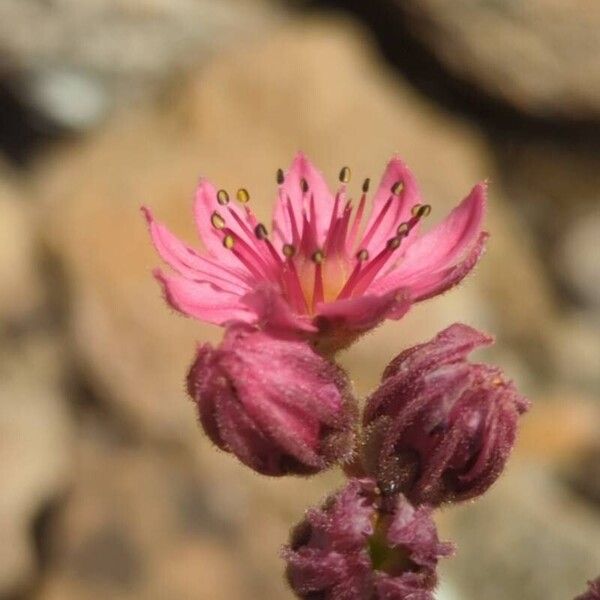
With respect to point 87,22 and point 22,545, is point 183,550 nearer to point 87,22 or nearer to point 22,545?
point 22,545

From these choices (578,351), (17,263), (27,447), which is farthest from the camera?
(578,351)

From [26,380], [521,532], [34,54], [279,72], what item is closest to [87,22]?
[34,54]

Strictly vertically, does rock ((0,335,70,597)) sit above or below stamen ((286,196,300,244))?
above

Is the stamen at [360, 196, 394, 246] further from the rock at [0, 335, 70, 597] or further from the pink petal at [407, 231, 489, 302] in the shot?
the rock at [0, 335, 70, 597]

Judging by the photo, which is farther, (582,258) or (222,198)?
(582,258)

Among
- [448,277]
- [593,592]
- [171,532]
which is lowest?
[593,592]

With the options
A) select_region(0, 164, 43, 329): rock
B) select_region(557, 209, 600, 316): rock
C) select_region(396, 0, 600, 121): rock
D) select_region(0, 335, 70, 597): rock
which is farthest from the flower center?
select_region(557, 209, 600, 316): rock

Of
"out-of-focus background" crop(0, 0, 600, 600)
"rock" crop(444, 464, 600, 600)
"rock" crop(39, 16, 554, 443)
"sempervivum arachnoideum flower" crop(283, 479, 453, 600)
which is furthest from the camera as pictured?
"rock" crop(39, 16, 554, 443)

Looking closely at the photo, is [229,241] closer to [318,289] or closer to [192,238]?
[318,289]

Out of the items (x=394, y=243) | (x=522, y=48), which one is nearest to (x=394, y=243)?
(x=394, y=243)
